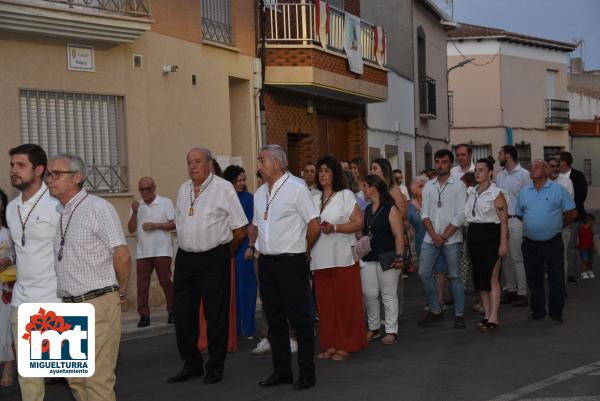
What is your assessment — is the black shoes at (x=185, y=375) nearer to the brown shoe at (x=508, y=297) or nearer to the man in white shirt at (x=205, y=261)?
the man in white shirt at (x=205, y=261)

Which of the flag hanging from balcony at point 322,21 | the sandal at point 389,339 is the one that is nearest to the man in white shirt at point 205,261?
the sandal at point 389,339

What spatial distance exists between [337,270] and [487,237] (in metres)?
2.45

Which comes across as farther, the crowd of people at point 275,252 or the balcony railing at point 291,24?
the balcony railing at point 291,24

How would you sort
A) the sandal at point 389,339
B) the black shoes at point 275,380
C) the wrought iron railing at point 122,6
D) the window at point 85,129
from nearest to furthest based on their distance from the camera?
the black shoes at point 275,380 < the sandal at point 389,339 < the window at point 85,129 < the wrought iron railing at point 122,6

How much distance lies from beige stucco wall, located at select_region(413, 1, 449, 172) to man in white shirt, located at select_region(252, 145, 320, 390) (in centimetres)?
2276

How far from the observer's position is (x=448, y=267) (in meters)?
11.8

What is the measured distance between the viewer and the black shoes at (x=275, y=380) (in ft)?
28.2

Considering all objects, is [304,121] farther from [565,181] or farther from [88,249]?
[88,249]

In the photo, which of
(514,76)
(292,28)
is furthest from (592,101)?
(292,28)

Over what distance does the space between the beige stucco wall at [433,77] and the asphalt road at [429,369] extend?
20153 millimetres

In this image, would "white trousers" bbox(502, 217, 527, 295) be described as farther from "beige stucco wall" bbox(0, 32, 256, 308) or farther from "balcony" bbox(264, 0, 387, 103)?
"balcony" bbox(264, 0, 387, 103)

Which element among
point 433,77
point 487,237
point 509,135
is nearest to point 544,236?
point 487,237

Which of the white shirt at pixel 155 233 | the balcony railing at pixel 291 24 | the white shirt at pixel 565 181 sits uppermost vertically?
the balcony railing at pixel 291 24

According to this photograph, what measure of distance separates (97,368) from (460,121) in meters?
39.3
